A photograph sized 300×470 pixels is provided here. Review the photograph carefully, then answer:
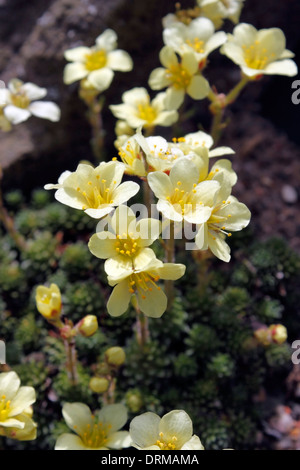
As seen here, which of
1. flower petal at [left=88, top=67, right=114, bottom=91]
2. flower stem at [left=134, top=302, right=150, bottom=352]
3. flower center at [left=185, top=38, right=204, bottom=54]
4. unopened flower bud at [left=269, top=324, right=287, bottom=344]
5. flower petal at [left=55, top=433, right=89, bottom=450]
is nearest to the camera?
flower petal at [left=55, top=433, right=89, bottom=450]

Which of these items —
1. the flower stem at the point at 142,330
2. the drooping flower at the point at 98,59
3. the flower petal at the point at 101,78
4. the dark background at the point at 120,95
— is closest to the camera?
the flower stem at the point at 142,330

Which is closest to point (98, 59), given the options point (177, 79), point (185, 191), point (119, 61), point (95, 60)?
point (95, 60)

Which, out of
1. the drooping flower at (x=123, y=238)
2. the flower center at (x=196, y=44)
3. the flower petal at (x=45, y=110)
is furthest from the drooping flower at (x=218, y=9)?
the drooping flower at (x=123, y=238)

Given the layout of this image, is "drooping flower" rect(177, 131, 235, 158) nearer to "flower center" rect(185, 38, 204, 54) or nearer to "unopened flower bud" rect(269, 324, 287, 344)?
"flower center" rect(185, 38, 204, 54)

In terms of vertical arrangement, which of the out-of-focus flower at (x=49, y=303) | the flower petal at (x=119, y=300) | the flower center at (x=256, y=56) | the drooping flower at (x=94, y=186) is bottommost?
the out-of-focus flower at (x=49, y=303)

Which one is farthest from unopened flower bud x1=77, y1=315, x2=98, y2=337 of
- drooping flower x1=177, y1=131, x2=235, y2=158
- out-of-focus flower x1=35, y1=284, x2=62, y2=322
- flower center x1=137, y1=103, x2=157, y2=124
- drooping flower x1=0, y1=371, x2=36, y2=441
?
flower center x1=137, y1=103, x2=157, y2=124

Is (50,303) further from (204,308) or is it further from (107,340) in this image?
(204,308)

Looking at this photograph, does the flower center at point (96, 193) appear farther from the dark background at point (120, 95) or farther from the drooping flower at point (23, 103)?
the dark background at point (120, 95)
